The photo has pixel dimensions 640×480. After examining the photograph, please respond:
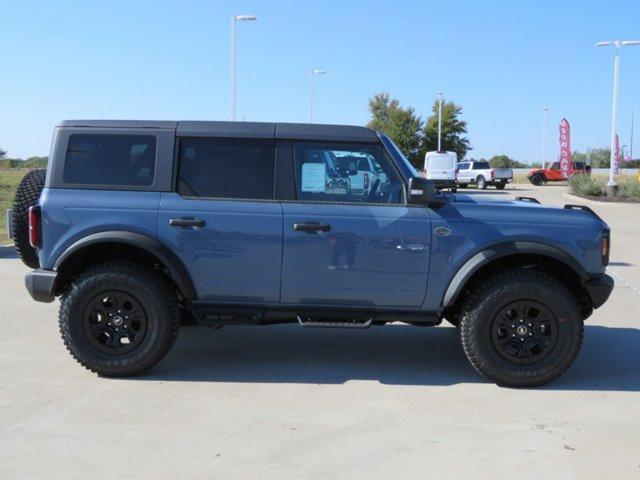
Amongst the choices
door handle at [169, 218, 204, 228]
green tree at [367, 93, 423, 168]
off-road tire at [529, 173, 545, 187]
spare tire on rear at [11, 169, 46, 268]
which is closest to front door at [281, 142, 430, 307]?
door handle at [169, 218, 204, 228]

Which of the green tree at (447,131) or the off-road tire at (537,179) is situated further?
the green tree at (447,131)

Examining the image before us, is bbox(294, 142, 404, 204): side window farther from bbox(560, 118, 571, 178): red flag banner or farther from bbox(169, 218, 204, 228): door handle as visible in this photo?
bbox(560, 118, 571, 178): red flag banner

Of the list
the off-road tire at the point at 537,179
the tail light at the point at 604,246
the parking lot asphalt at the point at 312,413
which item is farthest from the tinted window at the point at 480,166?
the tail light at the point at 604,246

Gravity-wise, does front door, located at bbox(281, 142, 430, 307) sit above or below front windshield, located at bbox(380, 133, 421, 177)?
below

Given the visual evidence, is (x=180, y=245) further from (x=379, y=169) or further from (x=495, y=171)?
(x=495, y=171)

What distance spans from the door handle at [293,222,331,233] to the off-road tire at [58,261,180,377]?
3.74 feet

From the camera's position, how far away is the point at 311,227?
486 centimetres

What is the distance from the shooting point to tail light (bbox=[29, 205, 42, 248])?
495cm

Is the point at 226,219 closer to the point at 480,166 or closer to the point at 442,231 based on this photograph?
the point at 442,231

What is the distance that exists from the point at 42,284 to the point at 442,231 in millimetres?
3040

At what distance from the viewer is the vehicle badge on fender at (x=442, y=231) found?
4895mm

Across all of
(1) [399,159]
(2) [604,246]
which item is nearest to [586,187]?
(2) [604,246]

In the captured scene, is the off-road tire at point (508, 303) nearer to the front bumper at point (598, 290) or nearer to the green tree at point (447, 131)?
the front bumper at point (598, 290)

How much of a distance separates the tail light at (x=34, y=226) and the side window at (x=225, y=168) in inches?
42.1
